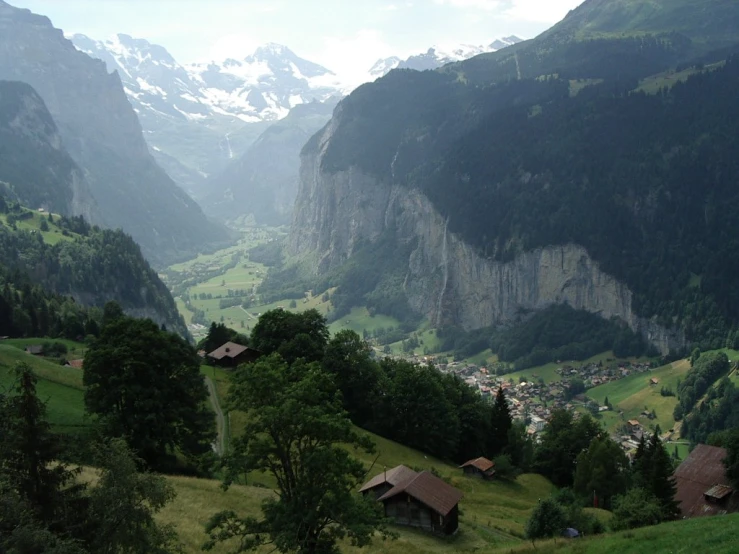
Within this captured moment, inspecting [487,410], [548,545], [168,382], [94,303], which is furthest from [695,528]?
[94,303]

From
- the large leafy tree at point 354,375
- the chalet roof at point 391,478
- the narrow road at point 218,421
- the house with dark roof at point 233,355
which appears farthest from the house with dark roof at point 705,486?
the house with dark roof at point 233,355

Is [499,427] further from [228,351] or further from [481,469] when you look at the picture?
[228,351]

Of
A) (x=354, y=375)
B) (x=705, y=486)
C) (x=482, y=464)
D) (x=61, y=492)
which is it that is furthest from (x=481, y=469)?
(x=61, y=492)

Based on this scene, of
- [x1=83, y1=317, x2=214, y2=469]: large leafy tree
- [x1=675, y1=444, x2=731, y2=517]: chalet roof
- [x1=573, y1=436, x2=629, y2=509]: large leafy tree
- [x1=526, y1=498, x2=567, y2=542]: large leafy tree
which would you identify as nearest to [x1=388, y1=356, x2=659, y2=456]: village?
[x1=675, y1=444, x2=731, y2=517]: chalet roof

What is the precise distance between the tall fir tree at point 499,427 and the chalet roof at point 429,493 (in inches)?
1542

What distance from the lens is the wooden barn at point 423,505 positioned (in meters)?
42.1

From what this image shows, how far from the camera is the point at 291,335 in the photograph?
79.0 m

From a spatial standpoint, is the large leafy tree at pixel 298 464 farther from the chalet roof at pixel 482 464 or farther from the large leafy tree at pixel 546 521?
the chalet roof at pixel 482 464

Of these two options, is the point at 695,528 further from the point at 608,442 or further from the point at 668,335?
the point at 668,335

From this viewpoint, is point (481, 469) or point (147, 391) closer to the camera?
point (147, 391)

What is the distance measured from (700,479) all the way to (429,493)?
31.0 meters

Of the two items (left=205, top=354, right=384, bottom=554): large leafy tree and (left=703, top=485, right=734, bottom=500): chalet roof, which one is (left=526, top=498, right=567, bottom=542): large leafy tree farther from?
(left=703, top=485, right=734, bottom=500): chalet roof

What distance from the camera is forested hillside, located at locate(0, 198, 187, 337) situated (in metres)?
167

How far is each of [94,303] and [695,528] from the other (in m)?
162
